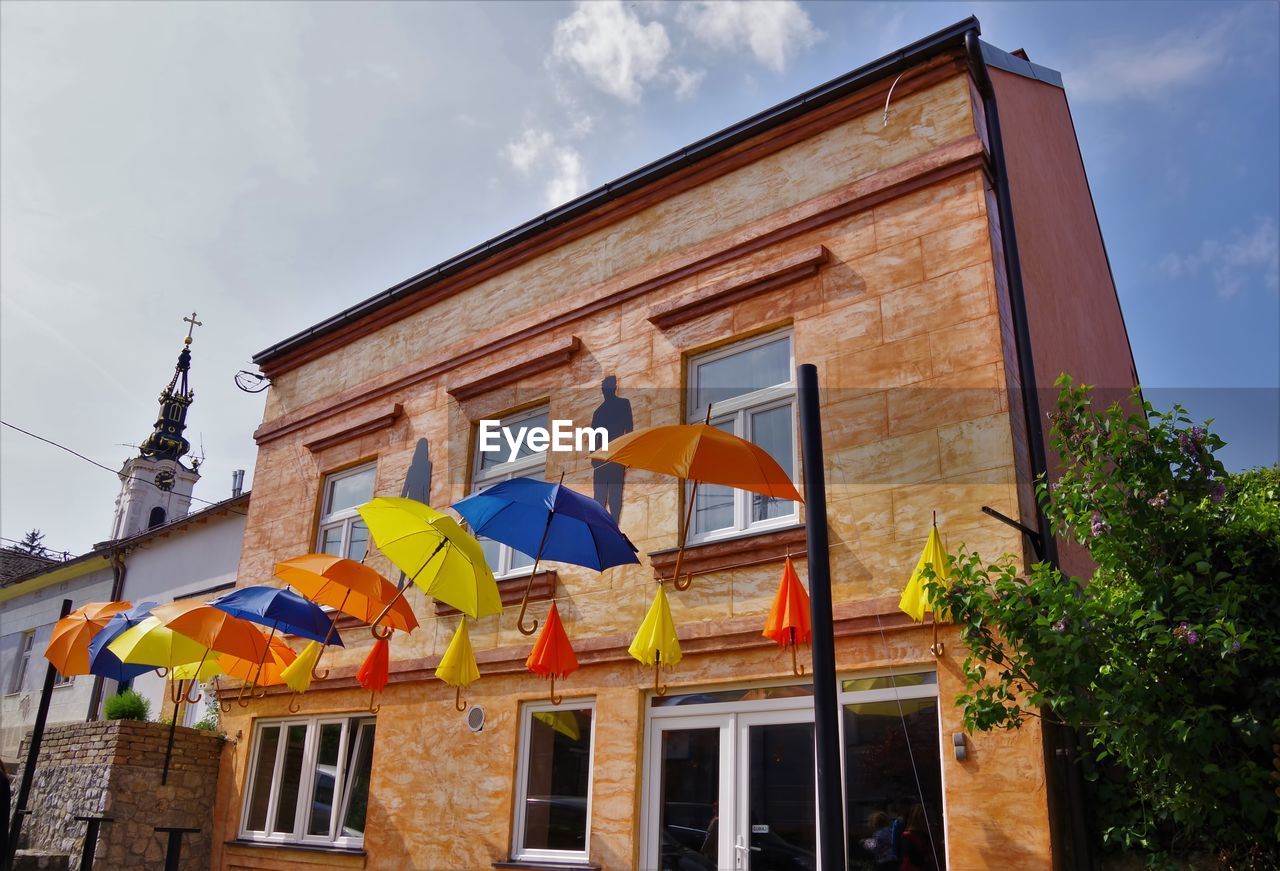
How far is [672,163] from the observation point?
10.1 m

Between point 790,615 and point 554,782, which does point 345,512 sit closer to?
Answer: point 554,782

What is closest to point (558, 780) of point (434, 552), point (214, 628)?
point (434, 552)

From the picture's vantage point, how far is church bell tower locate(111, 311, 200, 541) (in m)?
43.4

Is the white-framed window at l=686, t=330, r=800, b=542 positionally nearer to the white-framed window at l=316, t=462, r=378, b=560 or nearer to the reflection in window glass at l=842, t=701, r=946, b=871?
the reflection in window glass at l=842, t=701, r=946, b=871

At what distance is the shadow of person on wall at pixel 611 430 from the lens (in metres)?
9.35

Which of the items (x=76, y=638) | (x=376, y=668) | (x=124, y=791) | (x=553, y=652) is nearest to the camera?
(x=553, y=652)

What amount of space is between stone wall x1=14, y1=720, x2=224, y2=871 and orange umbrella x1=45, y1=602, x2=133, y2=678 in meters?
0.99

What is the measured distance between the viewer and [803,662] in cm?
760

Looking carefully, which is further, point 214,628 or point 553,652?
point 214,628

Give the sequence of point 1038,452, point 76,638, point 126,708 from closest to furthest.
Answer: point 1038,452 < point 76,638 < point 126,708

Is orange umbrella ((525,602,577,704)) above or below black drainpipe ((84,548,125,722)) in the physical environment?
below

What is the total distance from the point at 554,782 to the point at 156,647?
397 centimetres

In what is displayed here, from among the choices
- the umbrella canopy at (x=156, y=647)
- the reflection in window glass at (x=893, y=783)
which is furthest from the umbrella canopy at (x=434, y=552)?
the umbrella canopy at (x=156, y=647)

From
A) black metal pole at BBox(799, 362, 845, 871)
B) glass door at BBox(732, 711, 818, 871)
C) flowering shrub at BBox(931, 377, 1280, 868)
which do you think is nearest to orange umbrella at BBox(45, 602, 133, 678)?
glass door at BBox(732, 711, 818, 871)
